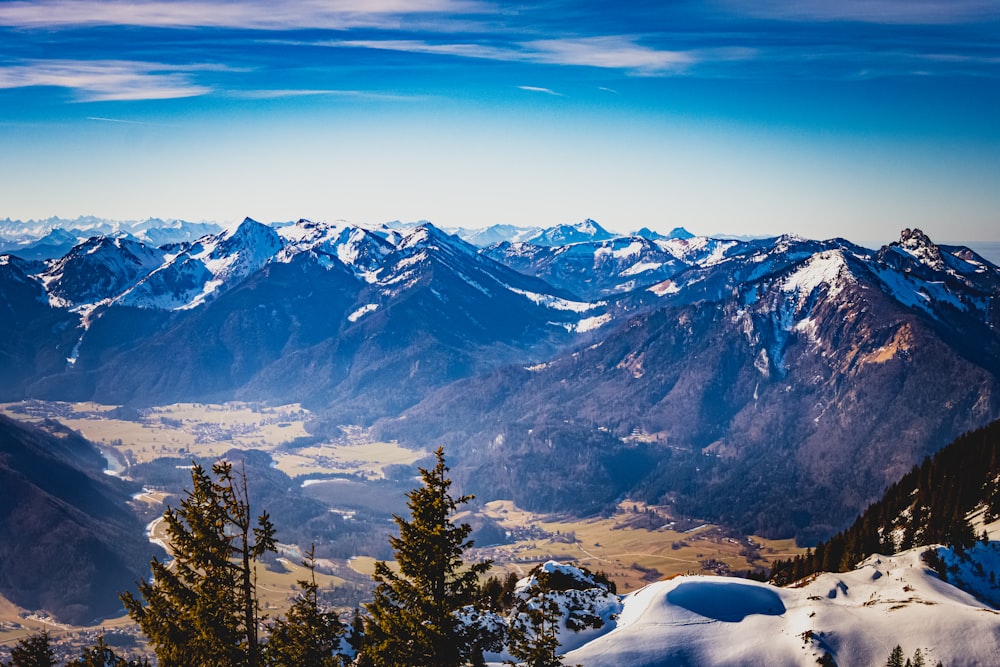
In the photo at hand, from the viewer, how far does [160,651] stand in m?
37.2

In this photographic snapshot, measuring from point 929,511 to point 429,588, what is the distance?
102525 mm

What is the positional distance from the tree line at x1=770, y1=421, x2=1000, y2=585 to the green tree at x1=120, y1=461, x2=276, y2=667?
82.9m

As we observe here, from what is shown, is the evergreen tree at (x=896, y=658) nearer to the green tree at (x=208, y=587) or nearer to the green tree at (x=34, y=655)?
the green tree at (x=208, y=587)

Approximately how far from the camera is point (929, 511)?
112 metres

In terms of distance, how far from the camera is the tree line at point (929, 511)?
328ft

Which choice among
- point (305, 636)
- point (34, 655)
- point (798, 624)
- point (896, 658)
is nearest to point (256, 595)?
point (305, 636)

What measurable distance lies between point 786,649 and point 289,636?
4813cm

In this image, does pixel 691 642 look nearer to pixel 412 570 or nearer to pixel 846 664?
pixel 846 664

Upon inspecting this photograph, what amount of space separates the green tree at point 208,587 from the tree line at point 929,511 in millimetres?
82905

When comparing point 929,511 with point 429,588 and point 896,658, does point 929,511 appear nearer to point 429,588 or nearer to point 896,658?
point 896,658

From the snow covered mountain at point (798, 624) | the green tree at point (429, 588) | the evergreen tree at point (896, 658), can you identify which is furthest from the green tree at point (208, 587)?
the evergreen tree at point (896, 658)

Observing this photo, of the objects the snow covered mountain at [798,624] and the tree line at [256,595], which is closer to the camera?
the tree line at [256,595]

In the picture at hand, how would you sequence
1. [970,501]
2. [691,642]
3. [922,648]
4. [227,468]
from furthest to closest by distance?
[970,501] → [691,642] → [922,648] → [227,468]

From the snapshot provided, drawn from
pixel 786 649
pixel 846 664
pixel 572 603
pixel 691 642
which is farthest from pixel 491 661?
pixel 846 664
